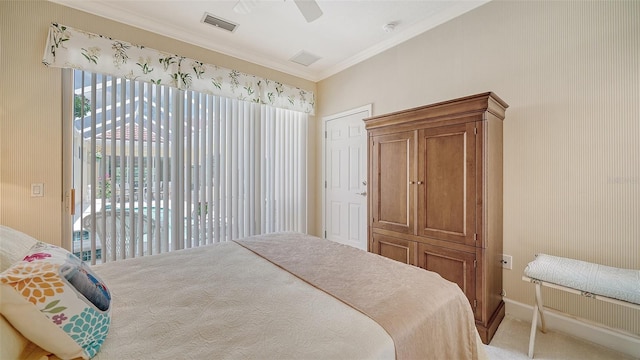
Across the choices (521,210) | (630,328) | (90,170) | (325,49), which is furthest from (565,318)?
(90,170)

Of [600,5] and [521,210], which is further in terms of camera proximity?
[521,210]

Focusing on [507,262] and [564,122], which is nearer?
[564,122]

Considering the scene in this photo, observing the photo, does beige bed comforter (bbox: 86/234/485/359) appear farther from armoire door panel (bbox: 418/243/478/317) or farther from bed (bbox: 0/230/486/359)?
armoire door panel (bbox: 418/243/478/317)

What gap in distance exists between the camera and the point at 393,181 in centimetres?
243

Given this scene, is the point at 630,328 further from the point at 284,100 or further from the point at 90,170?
the point at 90,170

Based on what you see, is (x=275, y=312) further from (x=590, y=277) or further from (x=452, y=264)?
(x=590, y=277)

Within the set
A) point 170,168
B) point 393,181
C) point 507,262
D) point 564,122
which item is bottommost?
point 507,262

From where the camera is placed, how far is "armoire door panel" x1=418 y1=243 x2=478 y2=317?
1.90m

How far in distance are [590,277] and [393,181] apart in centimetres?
141

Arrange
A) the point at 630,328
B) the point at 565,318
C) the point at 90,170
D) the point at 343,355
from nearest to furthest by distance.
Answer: the point at 343,355
the point at 630,328
the point at 565,318
the point at 90,170

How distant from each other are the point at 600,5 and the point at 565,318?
2277 mm

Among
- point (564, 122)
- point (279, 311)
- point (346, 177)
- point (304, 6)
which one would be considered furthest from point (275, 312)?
point (346, 177)

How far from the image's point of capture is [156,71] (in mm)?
2658

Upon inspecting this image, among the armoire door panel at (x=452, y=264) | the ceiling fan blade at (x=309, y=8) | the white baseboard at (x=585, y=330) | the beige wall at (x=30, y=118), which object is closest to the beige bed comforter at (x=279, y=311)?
the armoire door panel at (x=452, y=264)
